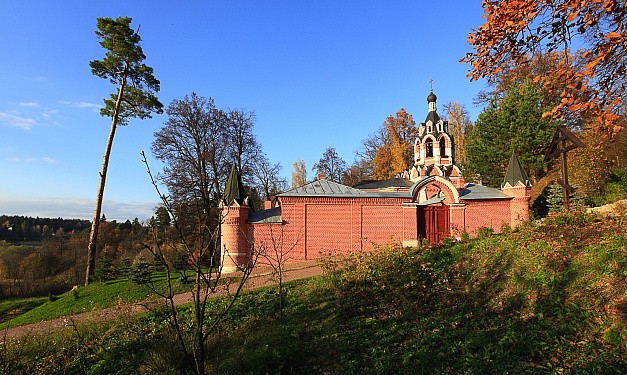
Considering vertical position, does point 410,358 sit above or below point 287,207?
below

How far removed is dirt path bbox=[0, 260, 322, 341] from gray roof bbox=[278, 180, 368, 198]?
3.22 metres

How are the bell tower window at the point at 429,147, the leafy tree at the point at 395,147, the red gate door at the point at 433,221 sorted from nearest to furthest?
1. the red gate door at the point at 433,221
2. the bell tower window at the point at 429,147
3. the leafy tree at the point at 395,147

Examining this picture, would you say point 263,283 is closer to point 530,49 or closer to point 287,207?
point 287,207

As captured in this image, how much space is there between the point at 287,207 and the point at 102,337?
9.76 meters

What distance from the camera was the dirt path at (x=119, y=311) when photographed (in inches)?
315

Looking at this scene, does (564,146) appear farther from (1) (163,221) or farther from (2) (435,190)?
(1) (163,221)

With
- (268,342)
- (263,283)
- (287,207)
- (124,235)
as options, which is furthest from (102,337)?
(124,235)

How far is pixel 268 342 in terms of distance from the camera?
545 centimetres

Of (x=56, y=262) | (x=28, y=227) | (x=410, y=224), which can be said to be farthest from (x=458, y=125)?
(x=28, y=227)

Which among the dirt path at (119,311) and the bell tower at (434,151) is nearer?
the dirt path at (119,311)

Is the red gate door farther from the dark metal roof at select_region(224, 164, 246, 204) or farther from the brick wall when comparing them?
the dark metal roof at select_region(224, 164, 246, 204)

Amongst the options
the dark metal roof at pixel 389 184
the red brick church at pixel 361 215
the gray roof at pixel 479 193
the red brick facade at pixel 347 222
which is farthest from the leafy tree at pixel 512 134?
the dark metal roof at pixel 389 184

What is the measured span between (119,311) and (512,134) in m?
24.1

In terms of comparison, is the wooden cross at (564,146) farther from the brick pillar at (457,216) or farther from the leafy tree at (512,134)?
the leafy tree at (512,134)
